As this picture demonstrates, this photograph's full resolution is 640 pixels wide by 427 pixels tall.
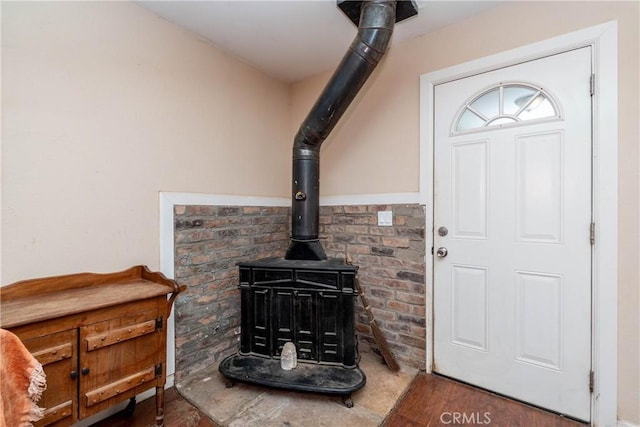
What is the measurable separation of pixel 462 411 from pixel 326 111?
2.07 metres

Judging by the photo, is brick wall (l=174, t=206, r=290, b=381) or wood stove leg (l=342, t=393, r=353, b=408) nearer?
wood stove leg (l=342, t=393, r=353, b=408)

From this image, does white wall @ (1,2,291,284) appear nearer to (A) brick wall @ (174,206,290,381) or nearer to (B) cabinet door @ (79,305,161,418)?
(A) brick wall @ (174,206,290,381)

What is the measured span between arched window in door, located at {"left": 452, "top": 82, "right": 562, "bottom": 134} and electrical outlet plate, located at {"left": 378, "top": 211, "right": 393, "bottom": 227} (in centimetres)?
75

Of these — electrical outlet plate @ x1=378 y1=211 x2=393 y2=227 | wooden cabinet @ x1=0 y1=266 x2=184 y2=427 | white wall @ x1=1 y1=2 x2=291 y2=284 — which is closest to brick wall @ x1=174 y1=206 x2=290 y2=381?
white wall @ x1=1 y1=2 x2=291 y2=284

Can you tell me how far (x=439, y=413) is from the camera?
174 cm

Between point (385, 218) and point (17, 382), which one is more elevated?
point (385, 218)

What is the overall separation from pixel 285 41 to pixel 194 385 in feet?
8.44

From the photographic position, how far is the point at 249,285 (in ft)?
6.87

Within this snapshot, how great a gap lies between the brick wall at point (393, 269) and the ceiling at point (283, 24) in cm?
129

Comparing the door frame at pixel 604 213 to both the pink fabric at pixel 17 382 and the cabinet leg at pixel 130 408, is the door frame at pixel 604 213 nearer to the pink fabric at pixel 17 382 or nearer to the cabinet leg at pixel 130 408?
the pink fabric at pixel 17 382

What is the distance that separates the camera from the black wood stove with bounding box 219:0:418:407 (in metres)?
1.83

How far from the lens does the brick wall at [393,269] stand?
220 cm

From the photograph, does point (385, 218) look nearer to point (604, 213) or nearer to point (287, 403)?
point (604, 213)

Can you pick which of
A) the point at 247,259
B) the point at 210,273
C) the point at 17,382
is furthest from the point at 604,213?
the point at 17,382
